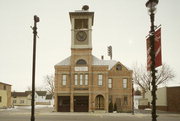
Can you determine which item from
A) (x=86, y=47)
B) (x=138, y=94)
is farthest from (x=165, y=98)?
(x=138, y=94)

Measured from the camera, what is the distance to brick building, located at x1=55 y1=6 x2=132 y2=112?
150ft

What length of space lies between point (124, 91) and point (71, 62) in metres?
11.1

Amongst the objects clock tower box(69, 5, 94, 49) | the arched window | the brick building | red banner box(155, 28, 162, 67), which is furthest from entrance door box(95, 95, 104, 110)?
red banner box(155, 28, 162, 67)

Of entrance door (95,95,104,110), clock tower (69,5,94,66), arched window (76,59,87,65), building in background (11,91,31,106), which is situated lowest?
building in background (11,91,31,106)

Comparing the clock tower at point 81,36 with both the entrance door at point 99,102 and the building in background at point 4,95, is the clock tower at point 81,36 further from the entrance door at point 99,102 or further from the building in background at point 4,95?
the building in background at point 4,95

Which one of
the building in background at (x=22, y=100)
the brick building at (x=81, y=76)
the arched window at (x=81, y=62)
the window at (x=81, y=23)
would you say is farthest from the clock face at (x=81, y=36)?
the building in background at (x=22, y=100)

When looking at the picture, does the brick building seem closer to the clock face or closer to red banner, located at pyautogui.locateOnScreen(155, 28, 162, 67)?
the clock face

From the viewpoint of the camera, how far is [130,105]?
49500 millimetres

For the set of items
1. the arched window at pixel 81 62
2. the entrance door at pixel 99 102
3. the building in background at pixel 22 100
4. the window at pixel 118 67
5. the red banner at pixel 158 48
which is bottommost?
the building in background at pixel 22 100

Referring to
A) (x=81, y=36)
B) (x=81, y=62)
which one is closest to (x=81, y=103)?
(x=81, y=62)

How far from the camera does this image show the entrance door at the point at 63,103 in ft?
150

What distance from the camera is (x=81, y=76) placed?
46.3 m

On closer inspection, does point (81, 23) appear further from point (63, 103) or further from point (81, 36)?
point (63, 103)

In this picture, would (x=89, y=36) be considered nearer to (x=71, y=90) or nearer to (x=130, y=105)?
(x=71, y=90)
